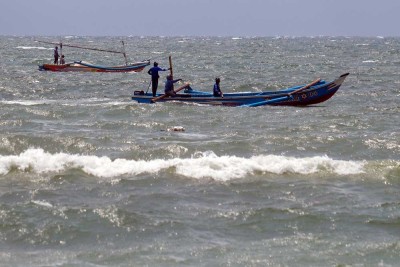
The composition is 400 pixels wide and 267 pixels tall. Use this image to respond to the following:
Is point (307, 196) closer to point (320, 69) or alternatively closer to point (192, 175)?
point (192, 175)

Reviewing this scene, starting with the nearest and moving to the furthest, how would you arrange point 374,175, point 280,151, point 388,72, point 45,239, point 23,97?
point 45,239, point 374,175, point 280,151, point 23,97, point 388,72

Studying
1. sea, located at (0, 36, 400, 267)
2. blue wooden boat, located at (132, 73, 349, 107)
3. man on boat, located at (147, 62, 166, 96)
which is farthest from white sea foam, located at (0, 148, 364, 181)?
man on boat, located at (147, 62, 166, 96)

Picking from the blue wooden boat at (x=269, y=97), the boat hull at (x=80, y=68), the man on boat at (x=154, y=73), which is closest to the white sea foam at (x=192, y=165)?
the blue wooden boat at (x=269, y=97)

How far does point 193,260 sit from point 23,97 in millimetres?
21757

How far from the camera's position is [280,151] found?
1614cm

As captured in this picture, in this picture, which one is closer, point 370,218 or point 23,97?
point 370,218

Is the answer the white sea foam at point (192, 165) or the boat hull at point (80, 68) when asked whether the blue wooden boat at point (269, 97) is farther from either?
the boat hull at point (80, 68)

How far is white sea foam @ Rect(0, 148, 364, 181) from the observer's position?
533 inches

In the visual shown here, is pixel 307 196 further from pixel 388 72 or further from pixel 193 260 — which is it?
pixel 388 72

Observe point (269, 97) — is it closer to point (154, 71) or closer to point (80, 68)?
point (154, 71)

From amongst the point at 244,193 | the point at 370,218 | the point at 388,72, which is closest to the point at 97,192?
the point at 244,193

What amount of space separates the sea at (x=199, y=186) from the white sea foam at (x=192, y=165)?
4 centimetres

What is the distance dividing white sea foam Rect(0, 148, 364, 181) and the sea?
0.13 ft

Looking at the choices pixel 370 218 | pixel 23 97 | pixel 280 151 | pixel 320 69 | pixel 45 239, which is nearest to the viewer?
pixel 45 239
